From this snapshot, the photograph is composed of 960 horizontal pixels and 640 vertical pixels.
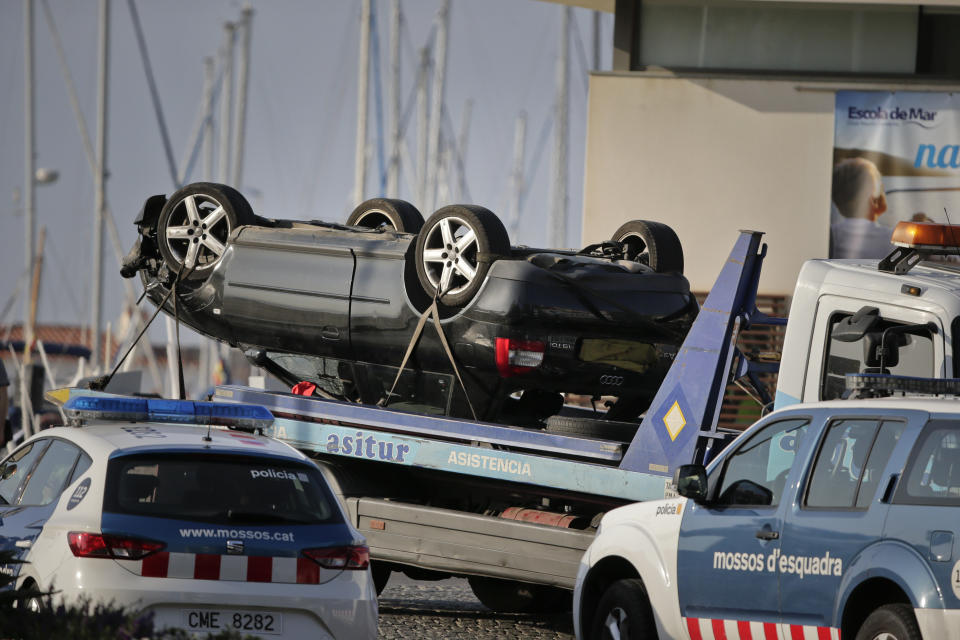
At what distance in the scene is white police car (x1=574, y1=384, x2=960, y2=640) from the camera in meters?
6.00

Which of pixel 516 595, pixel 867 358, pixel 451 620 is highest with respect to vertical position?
pixel 867 358

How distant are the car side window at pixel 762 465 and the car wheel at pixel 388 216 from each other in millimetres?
5082

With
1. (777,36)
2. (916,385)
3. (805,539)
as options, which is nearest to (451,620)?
(805,539)

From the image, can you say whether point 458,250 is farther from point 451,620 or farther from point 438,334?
point 451,620

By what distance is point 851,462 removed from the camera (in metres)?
6.61

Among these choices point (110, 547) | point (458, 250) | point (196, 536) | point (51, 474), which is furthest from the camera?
point (458, 250)

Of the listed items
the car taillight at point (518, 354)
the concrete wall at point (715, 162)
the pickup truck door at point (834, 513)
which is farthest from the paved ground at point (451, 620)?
the concrete wall at point (715, 162)

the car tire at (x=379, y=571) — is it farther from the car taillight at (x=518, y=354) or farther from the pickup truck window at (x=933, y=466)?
the pickup truck window at (x=933, y=466)

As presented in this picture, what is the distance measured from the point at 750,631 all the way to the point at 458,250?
4.06 meters

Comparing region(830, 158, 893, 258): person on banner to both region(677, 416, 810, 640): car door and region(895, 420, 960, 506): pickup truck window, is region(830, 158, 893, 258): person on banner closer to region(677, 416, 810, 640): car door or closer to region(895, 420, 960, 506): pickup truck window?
region(677, 416, 810, 640): car door

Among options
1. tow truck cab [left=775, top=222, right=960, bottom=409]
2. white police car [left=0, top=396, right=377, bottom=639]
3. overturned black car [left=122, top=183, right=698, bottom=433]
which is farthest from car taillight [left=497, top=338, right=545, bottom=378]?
white police car [left=0, top=396, right=377, bottom=639]

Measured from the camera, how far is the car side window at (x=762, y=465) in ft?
23.2

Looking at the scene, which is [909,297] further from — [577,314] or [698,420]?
[577,314]

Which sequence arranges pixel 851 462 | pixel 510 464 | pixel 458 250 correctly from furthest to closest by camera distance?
pixel 458 250 < pixel 510 464 < pixel 851 462
